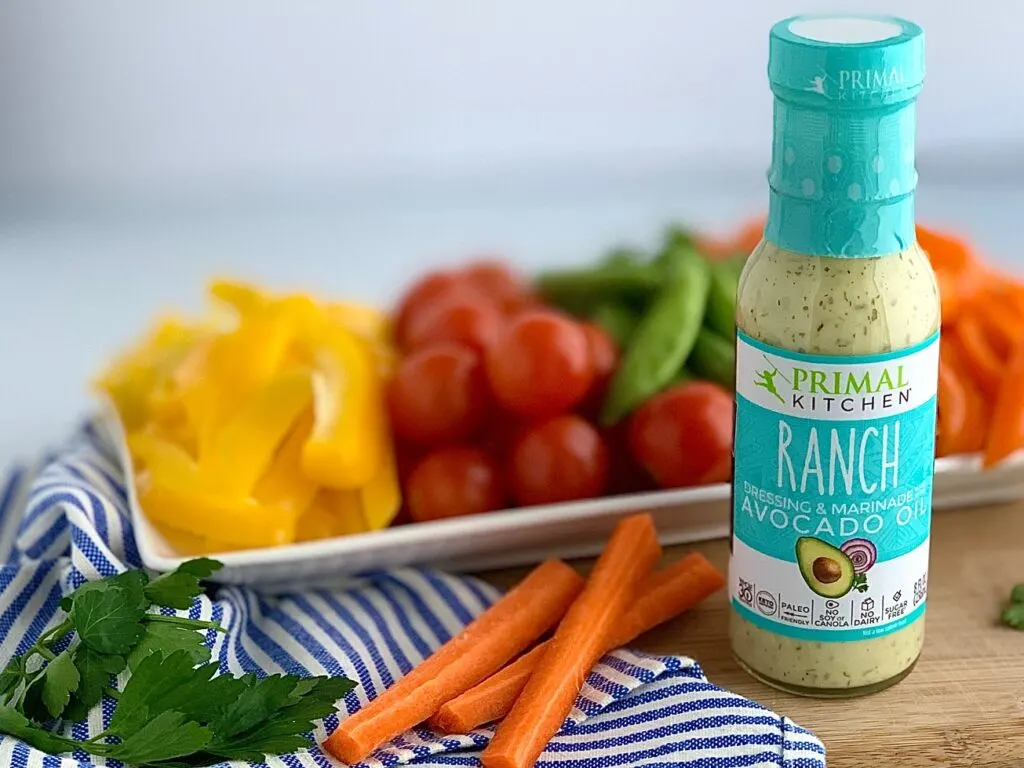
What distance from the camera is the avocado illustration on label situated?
1.40m

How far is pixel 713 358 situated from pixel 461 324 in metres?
0.31

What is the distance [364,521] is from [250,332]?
0.88ft

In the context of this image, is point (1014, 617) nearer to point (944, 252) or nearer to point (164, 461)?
point (944, 252)

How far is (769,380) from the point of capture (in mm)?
1365

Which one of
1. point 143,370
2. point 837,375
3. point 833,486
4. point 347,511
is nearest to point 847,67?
point 837,375

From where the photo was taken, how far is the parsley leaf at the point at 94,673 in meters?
1.38

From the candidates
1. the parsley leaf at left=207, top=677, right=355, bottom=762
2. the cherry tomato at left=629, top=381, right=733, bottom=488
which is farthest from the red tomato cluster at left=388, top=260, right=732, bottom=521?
the parsley leaf at left=207, top=677, right=355, bottom=762

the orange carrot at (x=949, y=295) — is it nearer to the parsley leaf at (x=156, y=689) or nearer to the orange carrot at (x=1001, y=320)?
the orange carrot at (x=1001, y=320)

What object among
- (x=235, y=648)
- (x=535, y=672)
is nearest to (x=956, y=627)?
(x=535, y=672)

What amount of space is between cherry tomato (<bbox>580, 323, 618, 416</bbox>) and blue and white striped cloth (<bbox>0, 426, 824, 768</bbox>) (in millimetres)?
270

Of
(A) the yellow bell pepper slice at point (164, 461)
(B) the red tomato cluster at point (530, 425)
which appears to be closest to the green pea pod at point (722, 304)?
(B) the red tomato cluster at point (530, 425)

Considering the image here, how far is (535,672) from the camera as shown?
4.79ft

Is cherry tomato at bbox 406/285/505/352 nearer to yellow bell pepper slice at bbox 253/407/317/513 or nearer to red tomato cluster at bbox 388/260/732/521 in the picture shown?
red tomato cluster at bbox 388/260/732/521

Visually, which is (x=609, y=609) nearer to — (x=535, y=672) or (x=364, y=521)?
(x=535, y=672)
